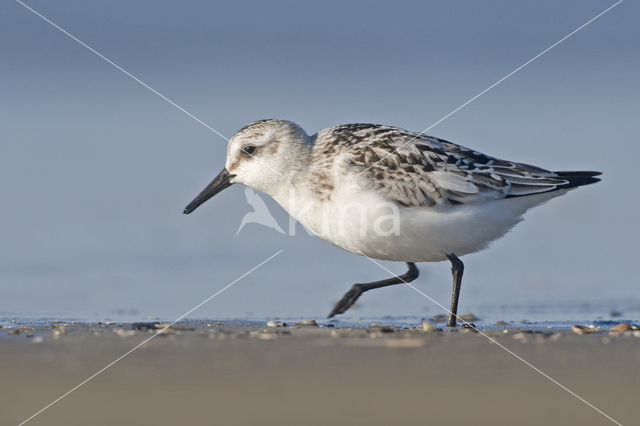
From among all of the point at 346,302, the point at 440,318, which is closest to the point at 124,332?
the point at 346,302

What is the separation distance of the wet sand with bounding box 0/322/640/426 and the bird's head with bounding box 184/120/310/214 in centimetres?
191

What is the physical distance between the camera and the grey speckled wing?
282 inches

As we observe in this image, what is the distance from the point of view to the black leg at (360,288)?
7785 millimetres

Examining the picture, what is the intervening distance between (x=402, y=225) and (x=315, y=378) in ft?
8.52

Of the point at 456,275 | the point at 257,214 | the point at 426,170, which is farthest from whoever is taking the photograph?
the point at 257,214

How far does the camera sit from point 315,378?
4.63 metres

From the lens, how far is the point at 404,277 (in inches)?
320

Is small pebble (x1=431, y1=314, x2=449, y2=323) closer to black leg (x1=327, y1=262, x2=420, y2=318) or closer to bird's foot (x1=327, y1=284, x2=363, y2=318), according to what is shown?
black leg (x1=327, y1=262, x2=420, y2=318)

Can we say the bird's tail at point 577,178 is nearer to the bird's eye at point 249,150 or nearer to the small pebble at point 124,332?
the bird's eye at point 249,150

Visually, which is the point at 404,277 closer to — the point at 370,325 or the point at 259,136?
the point at 370,325

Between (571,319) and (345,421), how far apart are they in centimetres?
442

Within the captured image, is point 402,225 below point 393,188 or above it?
below

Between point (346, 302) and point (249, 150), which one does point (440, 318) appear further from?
point (249, 150)

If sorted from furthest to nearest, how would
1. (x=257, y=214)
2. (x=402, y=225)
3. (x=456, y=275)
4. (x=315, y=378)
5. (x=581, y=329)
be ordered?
(x=257, y=214) < (x=456, y=275) < (x=402, y=225) < (x=581, y=329) < (x=315, y=378)
